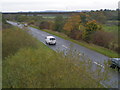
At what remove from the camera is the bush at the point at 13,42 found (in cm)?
1295

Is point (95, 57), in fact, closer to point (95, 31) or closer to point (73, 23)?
point (95, 31)

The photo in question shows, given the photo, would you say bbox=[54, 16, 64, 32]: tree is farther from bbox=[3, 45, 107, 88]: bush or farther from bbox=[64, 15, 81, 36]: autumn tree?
bbox=[3, 45, 107, 88]: bush

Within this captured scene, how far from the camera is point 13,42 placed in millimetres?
13172

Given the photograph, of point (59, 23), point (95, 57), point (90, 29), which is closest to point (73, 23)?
point (90, 29)

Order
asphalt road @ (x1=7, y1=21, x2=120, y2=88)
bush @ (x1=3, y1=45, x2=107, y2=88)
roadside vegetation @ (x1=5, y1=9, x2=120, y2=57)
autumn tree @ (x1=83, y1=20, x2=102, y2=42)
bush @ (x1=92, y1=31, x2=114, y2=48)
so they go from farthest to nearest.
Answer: autumn tree @ (x1=83, y1=20, x2=102, y2=42)
bush @ (x1=92, y1=31, x2=114, y2=48)
roadside vegetation @ (x1=5, y1=9, x2=120, y2=57)
asphalt road @ (x1=7, y1=21, x2=120, y2=88)
bush @ (x1=3, y1=45, x2=107, y2=88)

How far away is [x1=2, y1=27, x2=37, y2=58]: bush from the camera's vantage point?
510 inches

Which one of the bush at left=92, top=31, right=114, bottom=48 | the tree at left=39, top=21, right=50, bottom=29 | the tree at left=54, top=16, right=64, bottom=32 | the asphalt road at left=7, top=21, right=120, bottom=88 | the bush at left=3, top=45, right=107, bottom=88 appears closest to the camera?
the bush at left=3, top=45, right=107, bottom=88

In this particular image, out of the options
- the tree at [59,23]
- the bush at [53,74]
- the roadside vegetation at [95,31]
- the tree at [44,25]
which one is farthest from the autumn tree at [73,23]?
the bush at [53,74]

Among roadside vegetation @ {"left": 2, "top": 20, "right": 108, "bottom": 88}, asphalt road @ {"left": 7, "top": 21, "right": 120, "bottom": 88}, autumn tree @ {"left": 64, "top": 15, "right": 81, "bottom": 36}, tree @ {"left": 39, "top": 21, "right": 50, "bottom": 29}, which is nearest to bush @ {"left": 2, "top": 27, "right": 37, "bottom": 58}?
asphalt road @ {"left": 7, "top": 21, "right": 120, "bottom": 88}

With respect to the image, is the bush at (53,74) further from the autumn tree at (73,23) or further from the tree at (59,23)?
the tree at (59,23)

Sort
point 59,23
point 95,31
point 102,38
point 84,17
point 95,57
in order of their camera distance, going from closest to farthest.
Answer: point 95,57 < point 102,38 < point 95,31 < point 84,17 < point 59,23

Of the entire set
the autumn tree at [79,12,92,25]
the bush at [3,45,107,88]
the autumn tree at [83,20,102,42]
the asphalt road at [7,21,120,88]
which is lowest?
the asphalt road at [7,21,120,88]

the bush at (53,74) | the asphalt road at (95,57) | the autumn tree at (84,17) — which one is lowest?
the asphalt road at (95,57)

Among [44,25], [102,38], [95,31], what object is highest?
[44,25]
